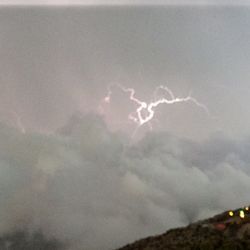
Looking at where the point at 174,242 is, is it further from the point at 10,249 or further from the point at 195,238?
the point at 10,249

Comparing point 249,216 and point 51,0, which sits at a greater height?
point 51,0

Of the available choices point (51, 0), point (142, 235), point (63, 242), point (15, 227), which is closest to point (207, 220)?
point (142, 235)

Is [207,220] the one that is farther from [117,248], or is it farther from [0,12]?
[0,12]

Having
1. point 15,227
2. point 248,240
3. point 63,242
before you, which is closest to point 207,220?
point 248,240

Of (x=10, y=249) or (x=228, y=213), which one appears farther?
(x=10, y=249)

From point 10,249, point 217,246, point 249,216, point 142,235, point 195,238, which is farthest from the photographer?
point 10,249

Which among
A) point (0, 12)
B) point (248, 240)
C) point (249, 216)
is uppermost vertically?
point (0, 12)

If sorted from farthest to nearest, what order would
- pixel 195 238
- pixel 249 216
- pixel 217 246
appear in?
pixel 249 216, pixel 195 238, pixel 217 246
